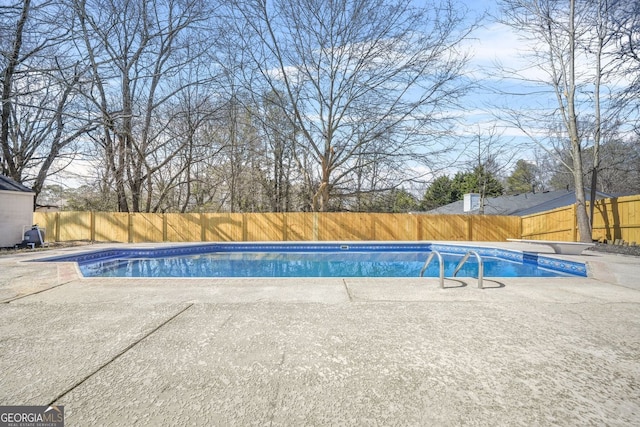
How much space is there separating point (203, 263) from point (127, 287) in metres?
5.10

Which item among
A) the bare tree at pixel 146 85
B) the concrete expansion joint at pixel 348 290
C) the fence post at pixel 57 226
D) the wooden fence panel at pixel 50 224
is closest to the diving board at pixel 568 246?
the concrete expansion joint at pixel 348 290

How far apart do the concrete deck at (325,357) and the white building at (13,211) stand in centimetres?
897

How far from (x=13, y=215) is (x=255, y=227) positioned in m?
8.27

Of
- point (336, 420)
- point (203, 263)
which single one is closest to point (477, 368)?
point (336, 420)

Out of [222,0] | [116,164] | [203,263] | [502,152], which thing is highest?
[222,0]

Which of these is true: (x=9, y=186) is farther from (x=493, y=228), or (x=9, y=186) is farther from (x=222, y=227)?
(x=493, y=228)

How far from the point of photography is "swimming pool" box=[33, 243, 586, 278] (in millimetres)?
7270

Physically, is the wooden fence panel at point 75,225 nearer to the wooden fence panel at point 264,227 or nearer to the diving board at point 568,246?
the wooden fence panel at point 264,227

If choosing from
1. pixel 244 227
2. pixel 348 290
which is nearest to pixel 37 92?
pixel 348 290

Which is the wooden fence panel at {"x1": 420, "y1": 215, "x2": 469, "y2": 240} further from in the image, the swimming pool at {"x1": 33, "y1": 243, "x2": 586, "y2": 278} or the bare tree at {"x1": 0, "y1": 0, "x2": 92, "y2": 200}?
the bare tree at {"x1": 0, "y1": 0, "x2": 92, "y2": 200}

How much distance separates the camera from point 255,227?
1439cm

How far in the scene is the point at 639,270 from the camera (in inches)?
218

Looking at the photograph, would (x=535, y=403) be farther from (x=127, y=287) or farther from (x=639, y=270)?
(x=639, y=270)

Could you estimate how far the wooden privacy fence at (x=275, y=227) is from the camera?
1400 centimetres
